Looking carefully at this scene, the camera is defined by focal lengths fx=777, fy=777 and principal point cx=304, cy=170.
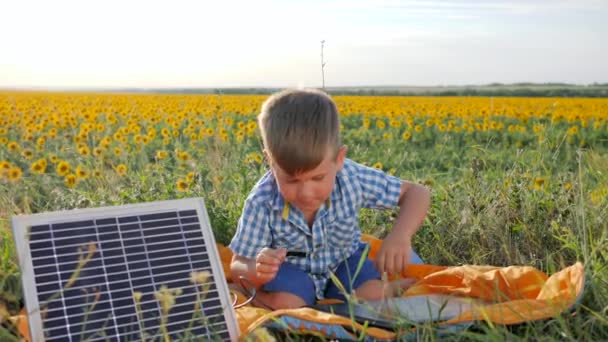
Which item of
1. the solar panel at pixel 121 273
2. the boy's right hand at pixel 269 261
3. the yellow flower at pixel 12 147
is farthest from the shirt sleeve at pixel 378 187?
the yellow flower at pixel 12 147

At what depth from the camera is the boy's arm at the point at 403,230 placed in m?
2.95

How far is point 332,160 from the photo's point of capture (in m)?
2.82

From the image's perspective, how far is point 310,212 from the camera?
10.4ft

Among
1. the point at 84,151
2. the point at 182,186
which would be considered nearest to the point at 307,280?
the point at 182,186

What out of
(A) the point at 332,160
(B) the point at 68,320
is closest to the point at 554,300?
(A) the point at 332,160

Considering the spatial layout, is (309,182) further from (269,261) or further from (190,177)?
(190,177)

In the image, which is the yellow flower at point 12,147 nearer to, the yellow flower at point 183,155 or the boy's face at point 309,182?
the yellow flower at point 183,155

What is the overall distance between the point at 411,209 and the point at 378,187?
0.60 ft

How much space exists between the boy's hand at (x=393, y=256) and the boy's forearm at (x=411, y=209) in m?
0.08

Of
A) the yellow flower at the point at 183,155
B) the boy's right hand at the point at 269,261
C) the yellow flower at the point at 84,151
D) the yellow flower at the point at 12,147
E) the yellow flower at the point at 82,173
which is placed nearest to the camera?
the boy's right hand at the point at 269,261

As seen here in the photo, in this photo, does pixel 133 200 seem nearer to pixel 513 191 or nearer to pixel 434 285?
pixel 434 285

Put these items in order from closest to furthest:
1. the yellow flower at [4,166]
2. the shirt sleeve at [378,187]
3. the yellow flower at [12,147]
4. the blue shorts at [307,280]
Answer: the blue shorts at [307,280] < the shirt sleeve at [378,187] < the yellow flower at [4,166] < the yellow flower at [12,147]

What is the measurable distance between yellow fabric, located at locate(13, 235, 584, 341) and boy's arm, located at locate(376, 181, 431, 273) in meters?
0.16

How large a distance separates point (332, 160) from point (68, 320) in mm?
1059
